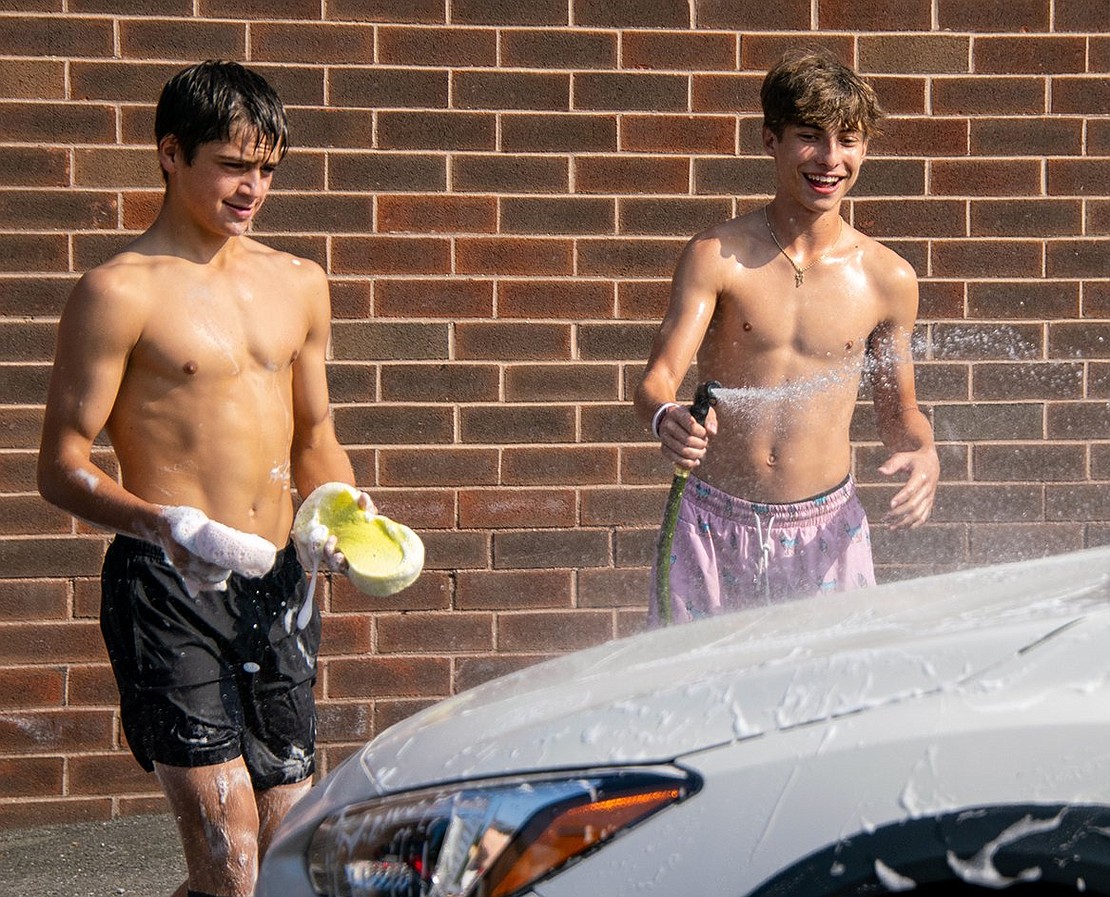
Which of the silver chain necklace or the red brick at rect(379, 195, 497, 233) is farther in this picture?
the red brick at rect(379, 195, 497, 233)

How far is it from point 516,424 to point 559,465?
0.61 feet

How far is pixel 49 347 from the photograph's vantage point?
4.81 m

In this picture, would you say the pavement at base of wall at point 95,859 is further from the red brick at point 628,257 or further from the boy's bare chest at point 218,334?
the red brick at point 628,257

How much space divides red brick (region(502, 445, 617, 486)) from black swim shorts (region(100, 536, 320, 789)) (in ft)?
5.52

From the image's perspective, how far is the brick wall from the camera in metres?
4.82

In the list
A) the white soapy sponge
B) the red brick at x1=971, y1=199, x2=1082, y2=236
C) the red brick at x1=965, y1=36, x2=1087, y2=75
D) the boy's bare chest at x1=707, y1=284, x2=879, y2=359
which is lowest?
the white soapy sponge

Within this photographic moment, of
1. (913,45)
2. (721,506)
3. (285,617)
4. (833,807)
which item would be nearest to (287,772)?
(285,617)

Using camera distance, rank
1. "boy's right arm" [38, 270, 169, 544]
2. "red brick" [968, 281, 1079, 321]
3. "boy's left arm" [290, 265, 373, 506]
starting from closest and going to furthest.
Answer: "boy's right arm" [38, 270, 169, 544]
"boy's left arm" [290, 265, 373, 506]
"red brick" [968, 281, 1079, 321]

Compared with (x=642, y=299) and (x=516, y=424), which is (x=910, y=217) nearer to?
(x=642, y=299)

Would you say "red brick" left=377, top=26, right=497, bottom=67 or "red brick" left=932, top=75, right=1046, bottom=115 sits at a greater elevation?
"red brick" left=377, top=26, right=497, bottom=67

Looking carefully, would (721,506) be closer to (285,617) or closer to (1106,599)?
(285,617)

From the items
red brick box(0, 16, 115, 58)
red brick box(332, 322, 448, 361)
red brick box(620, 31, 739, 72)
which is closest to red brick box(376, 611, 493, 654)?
red brick box(332, 322, 448, 361)

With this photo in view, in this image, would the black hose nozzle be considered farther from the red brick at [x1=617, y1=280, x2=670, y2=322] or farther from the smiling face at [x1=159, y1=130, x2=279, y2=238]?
the red brick at [x1=617, y1=280, x2=670, y2=322]

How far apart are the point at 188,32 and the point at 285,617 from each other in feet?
7.38
